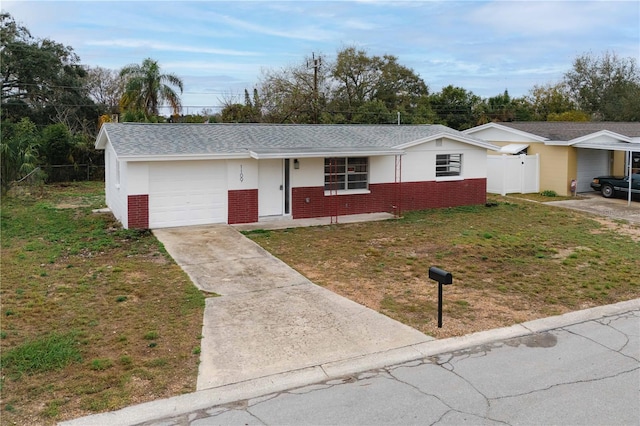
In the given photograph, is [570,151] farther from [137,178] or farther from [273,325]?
[273,325]

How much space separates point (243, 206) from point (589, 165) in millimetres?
16990

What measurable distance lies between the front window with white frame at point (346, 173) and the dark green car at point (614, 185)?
1168 centimetres

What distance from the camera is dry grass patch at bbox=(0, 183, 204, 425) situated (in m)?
5.77

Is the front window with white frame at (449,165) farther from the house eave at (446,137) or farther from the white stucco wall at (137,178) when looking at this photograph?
the white stucco wall at (137,178)

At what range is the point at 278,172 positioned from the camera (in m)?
16.9

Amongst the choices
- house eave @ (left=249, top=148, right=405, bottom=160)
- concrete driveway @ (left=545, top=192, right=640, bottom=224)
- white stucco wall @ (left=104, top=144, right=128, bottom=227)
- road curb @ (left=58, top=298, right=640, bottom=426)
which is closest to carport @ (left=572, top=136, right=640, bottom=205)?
concrete driveway @ (left=545, top=192, right=640, bottom=224)

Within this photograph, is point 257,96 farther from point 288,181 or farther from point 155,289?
point 155,289

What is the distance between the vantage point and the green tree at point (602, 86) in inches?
1973

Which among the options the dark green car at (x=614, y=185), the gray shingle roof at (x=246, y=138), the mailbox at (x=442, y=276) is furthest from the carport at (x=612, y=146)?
the mailbox at (x=442, y=276)

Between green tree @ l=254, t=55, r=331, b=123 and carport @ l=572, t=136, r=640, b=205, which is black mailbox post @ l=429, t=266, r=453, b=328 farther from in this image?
green tree @ l=254, t=55, r=331, b=123

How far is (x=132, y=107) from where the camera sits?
3172 centimetres

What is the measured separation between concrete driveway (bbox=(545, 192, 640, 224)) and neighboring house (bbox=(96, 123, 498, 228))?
151 inches

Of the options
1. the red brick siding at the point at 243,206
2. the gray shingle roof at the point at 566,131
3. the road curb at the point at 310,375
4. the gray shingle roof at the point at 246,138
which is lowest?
the road curb at the point at 310,375

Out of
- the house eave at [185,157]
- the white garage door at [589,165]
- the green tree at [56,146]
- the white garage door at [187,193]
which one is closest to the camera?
the house eave at [185,157]
